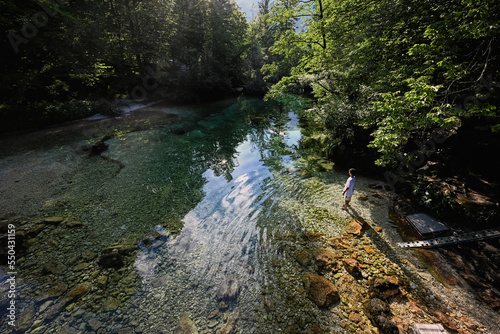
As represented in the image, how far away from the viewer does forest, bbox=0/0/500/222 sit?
17.6ft

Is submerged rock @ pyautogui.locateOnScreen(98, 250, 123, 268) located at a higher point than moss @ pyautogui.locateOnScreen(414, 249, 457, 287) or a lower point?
lower

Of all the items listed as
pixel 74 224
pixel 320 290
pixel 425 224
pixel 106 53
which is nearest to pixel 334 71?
pixel 425 224

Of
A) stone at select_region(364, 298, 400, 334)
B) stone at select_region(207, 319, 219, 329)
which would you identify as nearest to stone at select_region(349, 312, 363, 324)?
stone at select_region(364, 298, 400, 334)

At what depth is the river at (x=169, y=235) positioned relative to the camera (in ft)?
14.4

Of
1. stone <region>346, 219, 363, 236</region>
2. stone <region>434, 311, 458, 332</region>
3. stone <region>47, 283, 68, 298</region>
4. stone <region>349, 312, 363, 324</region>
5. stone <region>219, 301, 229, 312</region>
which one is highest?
stone <region>346, 219, 363, 236</region>

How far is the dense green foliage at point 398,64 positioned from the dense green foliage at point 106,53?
65.0 ft

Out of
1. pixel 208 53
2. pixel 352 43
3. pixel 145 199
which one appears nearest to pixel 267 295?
pixel 145 199

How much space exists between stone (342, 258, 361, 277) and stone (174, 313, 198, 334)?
422 cm

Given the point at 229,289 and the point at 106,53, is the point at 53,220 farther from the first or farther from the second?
the point at 106,53

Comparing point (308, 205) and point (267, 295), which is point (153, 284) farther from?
point (308, 205)

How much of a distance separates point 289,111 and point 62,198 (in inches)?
990

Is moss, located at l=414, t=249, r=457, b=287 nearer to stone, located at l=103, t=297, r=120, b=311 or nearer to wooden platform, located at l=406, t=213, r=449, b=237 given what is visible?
wooden platform, located at l=406, t=213, r=449, b=237

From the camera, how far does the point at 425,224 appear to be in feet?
21.4

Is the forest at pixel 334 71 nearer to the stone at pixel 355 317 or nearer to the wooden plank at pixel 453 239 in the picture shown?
the wooden plank at pixel 453 239
